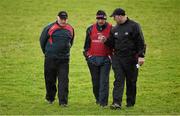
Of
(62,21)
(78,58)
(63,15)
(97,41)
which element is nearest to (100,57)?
(97,41)

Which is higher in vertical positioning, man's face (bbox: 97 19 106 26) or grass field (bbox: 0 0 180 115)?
man's face (bbox: 97 19 106 26)

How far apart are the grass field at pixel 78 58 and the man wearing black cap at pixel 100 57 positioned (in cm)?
61

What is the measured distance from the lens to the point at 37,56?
3091cm

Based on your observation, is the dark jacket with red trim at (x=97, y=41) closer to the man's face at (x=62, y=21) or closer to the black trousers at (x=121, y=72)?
the black trousers at (x=121, y=72)

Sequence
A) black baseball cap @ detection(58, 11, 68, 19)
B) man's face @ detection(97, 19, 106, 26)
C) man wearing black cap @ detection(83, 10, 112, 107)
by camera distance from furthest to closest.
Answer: man wearing black cap @ detection(83, 10, 112, 107)
man's face @ detection(97, 19, 106, 26)
black baseball cap @ detection(58, 11, 68, 19)

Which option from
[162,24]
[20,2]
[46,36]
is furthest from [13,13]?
[46,36]

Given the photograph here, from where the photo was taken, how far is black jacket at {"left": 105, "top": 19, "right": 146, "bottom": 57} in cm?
1862

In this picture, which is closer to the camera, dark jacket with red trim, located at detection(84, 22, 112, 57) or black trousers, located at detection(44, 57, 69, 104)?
dark jacket with red trim, located at detection(84, 22, 112, 57)

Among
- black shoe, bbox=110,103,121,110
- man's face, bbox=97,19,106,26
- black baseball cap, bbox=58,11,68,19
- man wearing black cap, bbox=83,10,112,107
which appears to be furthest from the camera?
man wearing black cap, bbox=83,10,112,107

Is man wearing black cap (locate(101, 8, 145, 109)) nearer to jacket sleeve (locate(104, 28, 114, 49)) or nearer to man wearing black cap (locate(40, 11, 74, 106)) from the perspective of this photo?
jacket sleeve (locate(104, 28, 114, 49))

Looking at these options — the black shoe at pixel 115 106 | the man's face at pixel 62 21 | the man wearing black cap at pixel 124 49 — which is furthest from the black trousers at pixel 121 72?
the man's face at pixel 62 21

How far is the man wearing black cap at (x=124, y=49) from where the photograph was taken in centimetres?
1862

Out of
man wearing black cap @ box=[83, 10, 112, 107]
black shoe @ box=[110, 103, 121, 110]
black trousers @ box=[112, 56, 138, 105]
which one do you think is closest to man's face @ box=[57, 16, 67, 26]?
man wearing black cap @ box=[83, 10, 112, 107]

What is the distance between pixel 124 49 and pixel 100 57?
2.82 ft
